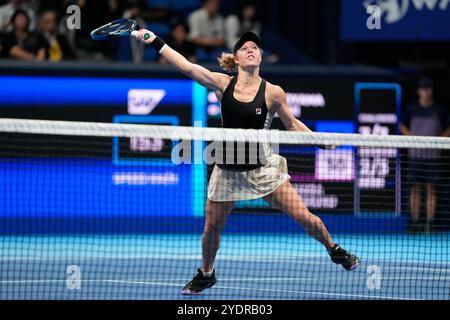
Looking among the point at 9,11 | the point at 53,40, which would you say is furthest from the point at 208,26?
the point at 9,11

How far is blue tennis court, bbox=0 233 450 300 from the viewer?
37.4 ft

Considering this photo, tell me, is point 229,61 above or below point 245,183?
above

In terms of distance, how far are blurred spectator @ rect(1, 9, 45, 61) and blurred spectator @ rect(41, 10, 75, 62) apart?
0.16 metres

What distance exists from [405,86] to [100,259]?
18.5 feet

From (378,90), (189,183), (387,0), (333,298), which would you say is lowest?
(333,298)

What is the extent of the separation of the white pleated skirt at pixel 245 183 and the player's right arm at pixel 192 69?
74 cm

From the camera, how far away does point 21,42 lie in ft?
54.6

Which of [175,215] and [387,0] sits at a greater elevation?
[387,0]

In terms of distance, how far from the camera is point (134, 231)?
15.4m

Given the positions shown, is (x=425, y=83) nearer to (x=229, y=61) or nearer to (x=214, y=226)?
(x=229, y=61)

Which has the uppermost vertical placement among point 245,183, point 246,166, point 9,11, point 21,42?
point 9,11

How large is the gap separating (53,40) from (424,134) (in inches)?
214
